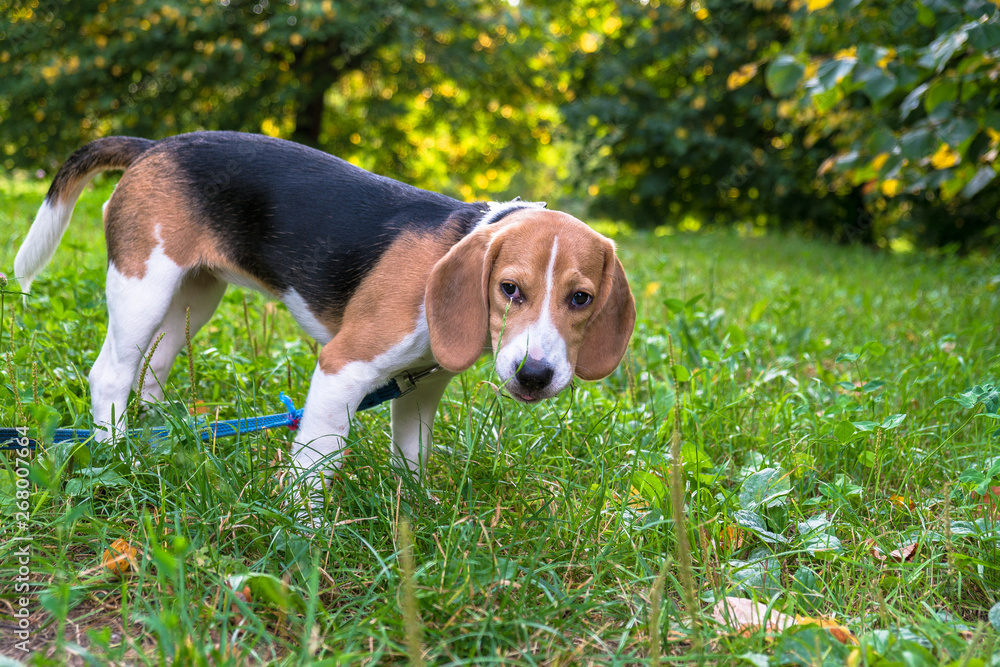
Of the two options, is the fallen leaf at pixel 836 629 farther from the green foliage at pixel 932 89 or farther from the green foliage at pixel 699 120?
the green foliage at pixel 699 120

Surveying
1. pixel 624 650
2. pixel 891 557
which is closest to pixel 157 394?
pixel 624 650

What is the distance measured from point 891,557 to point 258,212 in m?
2.60

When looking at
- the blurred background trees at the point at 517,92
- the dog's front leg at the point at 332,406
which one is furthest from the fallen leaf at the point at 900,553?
the blurred background trees at the point at 517,92

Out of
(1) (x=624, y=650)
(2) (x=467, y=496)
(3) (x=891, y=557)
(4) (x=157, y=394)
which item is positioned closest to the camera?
(1) (x=624, y=650)

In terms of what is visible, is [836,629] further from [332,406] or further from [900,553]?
[332,406]

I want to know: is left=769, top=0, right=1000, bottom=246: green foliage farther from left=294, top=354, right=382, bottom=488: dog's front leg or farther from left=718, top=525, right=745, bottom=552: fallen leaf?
left=294, top=354, right=382, bottom=488: dog's front leg

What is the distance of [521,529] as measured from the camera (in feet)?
7.70

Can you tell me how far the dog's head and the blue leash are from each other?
385 mm

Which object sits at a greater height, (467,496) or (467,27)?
(467,27)

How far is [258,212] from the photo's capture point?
2975 mm

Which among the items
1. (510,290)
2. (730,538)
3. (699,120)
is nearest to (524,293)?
(510,290)

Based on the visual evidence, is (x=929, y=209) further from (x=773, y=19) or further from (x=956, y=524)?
(x=956, y=524)

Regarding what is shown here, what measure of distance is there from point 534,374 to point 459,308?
42 cm

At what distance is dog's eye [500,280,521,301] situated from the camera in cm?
245
